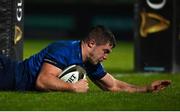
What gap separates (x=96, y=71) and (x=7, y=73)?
A: 43.9 inches

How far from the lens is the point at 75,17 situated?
34531 mm

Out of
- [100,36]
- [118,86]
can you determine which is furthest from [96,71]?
[100,36]

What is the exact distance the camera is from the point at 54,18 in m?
35.1

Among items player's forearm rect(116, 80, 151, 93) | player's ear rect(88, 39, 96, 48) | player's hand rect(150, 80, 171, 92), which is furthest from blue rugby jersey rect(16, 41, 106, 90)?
player's hand rect(150, 80, 171, 92)

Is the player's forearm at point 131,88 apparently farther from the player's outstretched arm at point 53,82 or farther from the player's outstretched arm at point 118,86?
the player's outstretched arm at point 53,82

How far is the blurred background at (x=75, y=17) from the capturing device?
34.3m

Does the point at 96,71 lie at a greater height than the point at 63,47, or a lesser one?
lesser

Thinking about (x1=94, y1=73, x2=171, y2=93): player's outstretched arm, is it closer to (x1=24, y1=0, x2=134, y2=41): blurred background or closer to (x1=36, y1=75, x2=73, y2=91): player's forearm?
(x1=36, y1=75, x2=73, y2=91): player's forearm

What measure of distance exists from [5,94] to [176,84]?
362 centimetres

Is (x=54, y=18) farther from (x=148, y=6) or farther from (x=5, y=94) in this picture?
(x=5, y=94)

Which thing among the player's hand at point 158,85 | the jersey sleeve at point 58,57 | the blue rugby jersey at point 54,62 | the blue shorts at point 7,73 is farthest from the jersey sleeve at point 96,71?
the blue shorts at point 7,73

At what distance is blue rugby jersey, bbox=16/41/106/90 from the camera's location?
35.6 ft

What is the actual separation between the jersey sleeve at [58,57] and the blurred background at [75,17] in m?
23.1

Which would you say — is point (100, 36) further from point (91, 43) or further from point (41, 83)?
point (41, 83)
